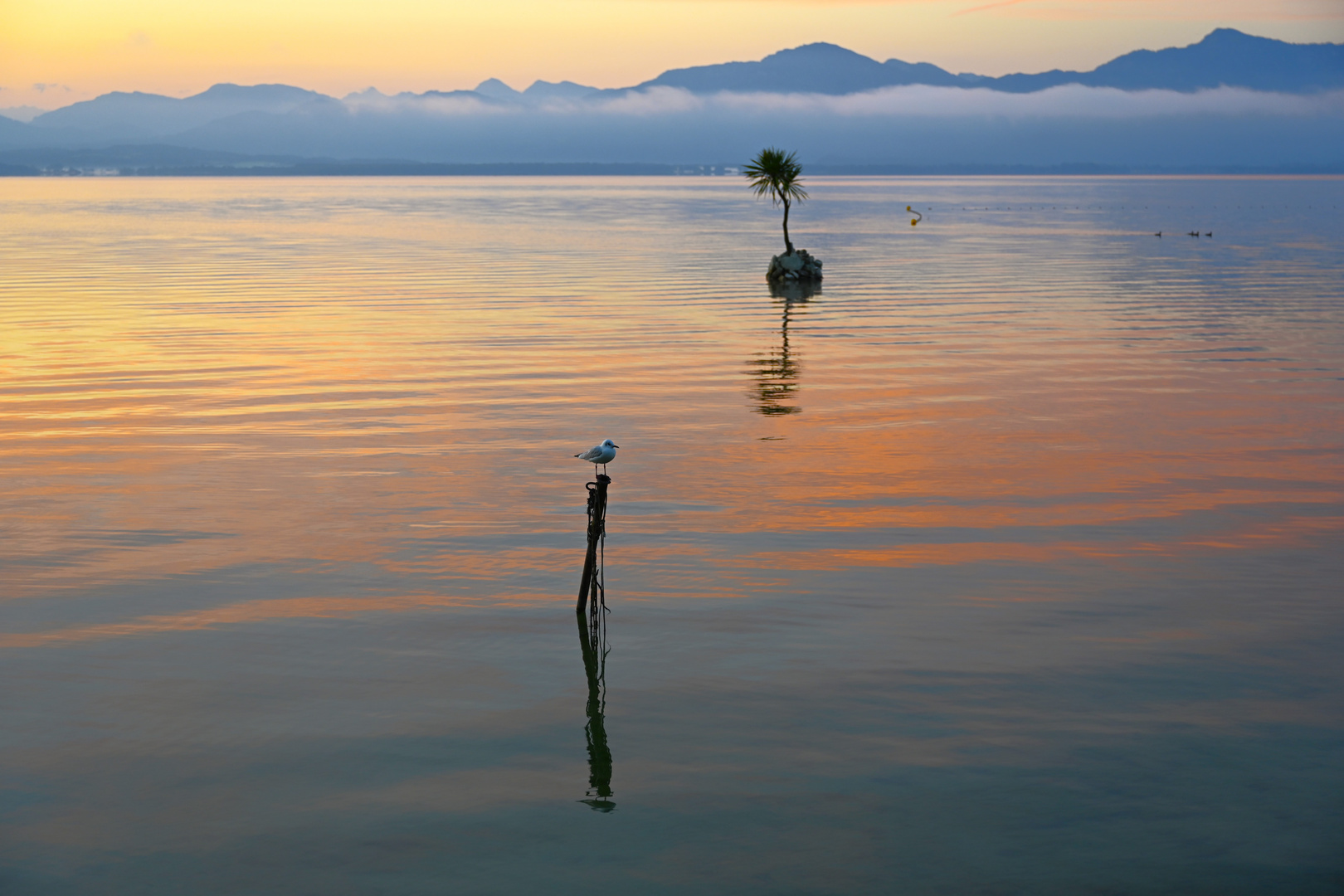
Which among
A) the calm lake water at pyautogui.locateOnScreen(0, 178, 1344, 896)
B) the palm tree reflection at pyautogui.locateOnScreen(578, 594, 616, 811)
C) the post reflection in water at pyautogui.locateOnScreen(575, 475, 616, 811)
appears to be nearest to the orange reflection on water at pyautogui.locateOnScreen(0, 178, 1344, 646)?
the calm lake water at pyautogui.locateOnScreen(0, 178, 1344, 896)

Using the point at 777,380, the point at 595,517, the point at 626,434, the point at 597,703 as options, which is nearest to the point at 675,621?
the point at 595,517

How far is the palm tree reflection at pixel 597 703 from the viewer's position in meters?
12.6

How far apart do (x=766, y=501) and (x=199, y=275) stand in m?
52.8

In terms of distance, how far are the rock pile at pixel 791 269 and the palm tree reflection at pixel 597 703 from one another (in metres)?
48.4

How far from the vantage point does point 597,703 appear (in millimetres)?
14664

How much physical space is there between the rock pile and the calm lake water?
23.4 m

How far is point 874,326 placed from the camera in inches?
1916

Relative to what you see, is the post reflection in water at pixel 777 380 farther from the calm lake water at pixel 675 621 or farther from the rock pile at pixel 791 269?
the rock pile at pixel 791 269

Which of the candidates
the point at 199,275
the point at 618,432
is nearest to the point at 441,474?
the point at 618,432

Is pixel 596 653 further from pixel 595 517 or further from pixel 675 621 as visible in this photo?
pixel 595 517

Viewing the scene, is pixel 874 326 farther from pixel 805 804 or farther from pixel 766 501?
pixel 805 804

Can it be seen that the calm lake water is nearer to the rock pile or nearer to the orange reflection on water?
the orange reflection on water

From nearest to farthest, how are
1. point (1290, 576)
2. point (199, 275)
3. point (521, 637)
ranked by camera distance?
point (521, 637) < point (1290, 576) < point (199, 275)

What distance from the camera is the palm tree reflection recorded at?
12648mm
